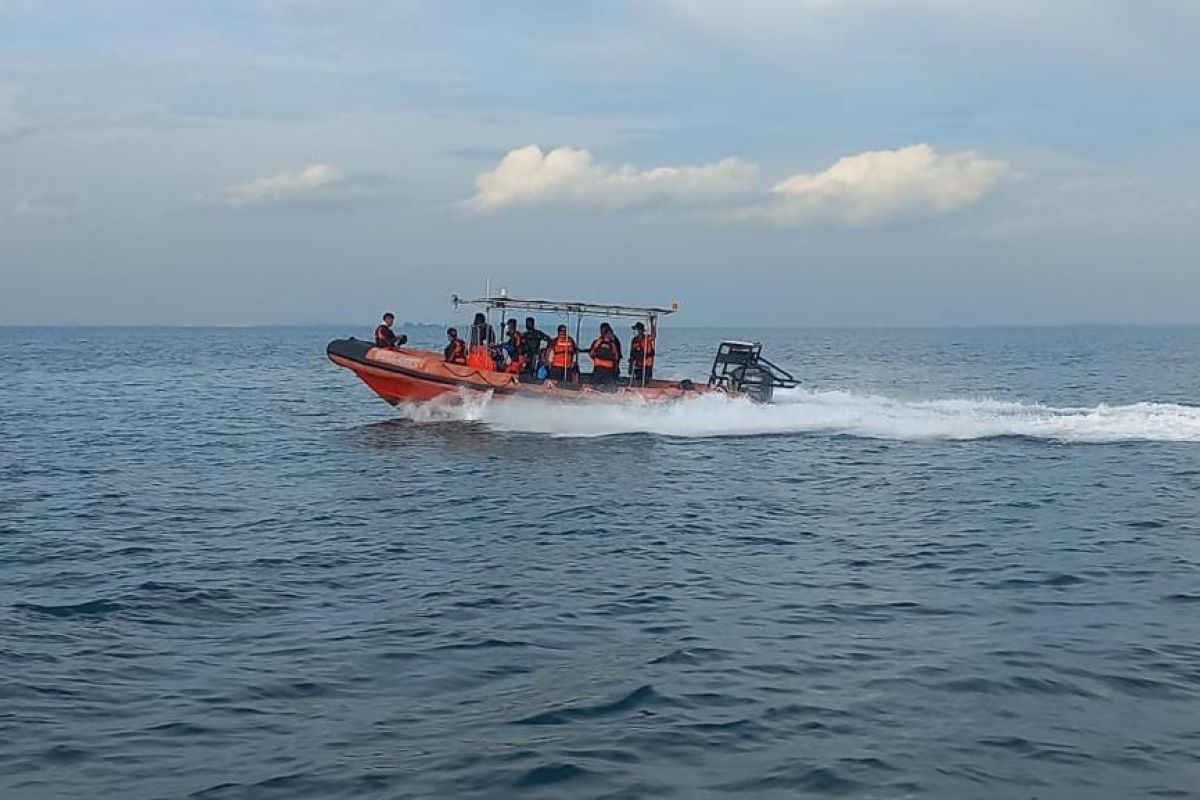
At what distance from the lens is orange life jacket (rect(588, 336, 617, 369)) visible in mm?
24453

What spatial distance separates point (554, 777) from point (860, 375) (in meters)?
46.4

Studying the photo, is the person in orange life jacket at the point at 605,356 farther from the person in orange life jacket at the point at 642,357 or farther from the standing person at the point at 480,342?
the standing person at the point at 480,342

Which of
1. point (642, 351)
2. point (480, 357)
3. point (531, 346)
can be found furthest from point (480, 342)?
point (642, 351)

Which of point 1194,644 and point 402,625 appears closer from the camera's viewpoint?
point 1194,644

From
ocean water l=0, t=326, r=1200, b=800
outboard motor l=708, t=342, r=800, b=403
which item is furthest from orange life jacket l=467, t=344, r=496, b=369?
outboard motor l=708, t=342, r=800, b=403

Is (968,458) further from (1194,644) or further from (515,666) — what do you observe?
(515,666)

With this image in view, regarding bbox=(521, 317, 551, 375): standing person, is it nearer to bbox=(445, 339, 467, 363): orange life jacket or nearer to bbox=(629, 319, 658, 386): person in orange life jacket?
bbox=(445, 339, 467, 363): orange life jacket

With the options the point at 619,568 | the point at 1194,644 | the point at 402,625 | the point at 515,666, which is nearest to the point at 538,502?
the point at 619,568

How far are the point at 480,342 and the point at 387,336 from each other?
220 centimetres

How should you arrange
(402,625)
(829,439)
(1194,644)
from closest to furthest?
(1194,644), (402,625), (829,439)

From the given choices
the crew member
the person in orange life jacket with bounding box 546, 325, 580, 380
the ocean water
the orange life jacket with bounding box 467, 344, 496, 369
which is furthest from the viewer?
the orange life jacket with bounding box 467, 344, 496, 369

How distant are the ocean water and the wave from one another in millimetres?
1123

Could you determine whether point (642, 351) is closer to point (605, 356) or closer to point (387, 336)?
point (605, 356)

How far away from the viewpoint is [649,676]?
8727mm
